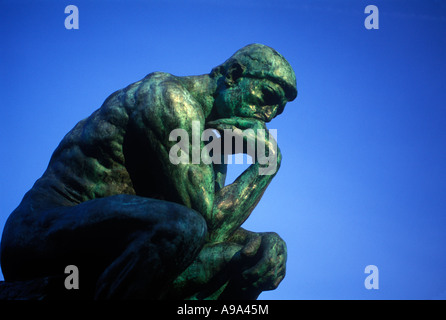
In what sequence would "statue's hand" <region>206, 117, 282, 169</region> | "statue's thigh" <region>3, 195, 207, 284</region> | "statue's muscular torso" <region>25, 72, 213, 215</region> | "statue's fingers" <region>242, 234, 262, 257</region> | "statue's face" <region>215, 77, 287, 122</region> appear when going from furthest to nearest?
1. "statue's face" <region>215, 77, 287, 122</region>
2. "statue's hand" <region>206, 117, 282, 169</region>
3. "statue's fingers" <region>242, 234, 262, 257</region>
4. "statue's muscular torso" <region>25, 72, 213, 215</region>
5. "statue's thigh" <region>3, 195, 207, 284</region>

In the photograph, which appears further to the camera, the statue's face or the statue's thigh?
the statue's face

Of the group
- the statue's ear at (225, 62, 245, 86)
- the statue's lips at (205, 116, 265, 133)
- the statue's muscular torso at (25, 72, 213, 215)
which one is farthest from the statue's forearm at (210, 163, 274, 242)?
the statue's ear at (225, 62, 245, 86)

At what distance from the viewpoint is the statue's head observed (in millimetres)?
5785

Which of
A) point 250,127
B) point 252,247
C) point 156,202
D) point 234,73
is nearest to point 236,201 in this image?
point 252,247

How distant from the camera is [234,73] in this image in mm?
5914

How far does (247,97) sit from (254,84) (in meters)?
0.16

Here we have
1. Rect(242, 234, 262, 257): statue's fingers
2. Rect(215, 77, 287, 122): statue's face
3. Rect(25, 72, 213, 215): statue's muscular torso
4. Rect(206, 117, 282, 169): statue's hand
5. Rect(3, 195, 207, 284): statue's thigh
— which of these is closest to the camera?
Rect(3, 195, 207, 284): statue's thigh

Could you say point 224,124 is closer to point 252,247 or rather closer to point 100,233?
point 252,247

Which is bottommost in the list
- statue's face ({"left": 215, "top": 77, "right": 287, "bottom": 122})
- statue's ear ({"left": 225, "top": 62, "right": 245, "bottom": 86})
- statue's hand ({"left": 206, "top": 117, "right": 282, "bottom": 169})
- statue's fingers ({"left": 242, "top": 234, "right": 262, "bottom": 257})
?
statue's fingers ({"left": 242, "top": 234, "right": 262, "bottom": 257})

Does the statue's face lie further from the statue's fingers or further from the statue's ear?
the statue's fingers

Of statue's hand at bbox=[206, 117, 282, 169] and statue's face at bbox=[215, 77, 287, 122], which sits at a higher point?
statue's face at bbox=[215, 77, 287, 122]

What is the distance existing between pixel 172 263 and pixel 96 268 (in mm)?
727
